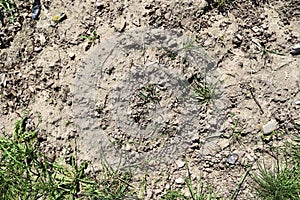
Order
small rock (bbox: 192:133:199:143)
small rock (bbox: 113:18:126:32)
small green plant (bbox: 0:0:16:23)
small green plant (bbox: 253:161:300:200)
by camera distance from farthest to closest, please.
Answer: small green plant (bbox: 0:0:16:23)
small rock (bbox: 113:18:126:32)
small rock (bbox: 192:133:199:143)
small green plant (bbox: 253:161:300:200)

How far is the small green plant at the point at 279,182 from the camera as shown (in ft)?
7.80

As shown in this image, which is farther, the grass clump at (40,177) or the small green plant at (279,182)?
the grass clump at (40,177)

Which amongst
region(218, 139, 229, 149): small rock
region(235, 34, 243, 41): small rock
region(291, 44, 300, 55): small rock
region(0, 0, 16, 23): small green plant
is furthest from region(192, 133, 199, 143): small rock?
region(0, 0, 16, 23): small green plant

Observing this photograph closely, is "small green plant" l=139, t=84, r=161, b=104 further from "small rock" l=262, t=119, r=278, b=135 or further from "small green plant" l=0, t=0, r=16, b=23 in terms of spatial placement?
"small green plant" l=0, t=0, r=16, b=23

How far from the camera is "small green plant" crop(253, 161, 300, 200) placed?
2377 millimetres

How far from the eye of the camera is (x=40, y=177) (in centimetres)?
259

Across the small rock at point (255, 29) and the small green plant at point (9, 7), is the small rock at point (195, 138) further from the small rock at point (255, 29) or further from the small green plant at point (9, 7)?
the small green plant at point (9, 7)

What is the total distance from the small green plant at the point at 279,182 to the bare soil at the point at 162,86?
5cm

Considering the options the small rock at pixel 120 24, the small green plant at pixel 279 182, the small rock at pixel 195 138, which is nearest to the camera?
the small green plant at pixel 279 182

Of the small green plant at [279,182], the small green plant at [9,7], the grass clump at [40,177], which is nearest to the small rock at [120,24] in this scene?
the small green plant at [9,7]

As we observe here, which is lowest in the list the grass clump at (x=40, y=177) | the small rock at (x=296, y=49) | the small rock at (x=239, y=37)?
the grass clump at (x=40, y=177)

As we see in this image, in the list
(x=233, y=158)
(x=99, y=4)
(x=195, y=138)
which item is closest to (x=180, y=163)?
(x=195, y=138)

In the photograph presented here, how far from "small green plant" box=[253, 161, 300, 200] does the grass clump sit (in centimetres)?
71

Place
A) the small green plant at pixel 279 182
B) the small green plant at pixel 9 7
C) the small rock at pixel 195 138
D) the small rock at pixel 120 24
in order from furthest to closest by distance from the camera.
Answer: the small green plant at pixel 9 7
the small rock at pixel 120 24
the small rock at pixel 195 138
the small green plant at pixel 279 182
